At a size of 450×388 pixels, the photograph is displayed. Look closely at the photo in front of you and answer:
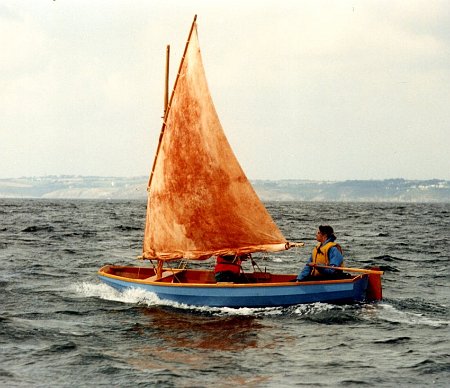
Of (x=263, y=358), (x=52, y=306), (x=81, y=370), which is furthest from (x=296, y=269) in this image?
(x=81, y=370)

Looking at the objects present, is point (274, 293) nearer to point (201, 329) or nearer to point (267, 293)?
point (267, 293)

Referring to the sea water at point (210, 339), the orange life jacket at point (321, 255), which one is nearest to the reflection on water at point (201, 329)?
the sea water at point (210, 339)

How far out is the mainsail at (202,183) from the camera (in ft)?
66.2

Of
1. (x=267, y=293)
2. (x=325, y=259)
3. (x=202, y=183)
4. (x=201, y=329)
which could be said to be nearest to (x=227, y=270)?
(x=267, y=293)

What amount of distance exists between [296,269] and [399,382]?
18.2m

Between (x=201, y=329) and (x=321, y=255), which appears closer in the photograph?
(x=201, y=329)

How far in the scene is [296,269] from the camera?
30.4 m

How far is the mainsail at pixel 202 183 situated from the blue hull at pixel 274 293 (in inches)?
64.6

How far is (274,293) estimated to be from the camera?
60.4 ft

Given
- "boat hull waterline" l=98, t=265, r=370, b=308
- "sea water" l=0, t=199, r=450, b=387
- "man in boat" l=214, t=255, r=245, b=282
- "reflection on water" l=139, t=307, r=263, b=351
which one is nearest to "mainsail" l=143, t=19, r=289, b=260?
"man in boat" l=214, t=255, r=245, b=282

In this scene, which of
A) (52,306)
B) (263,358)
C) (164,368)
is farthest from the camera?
(52,306)

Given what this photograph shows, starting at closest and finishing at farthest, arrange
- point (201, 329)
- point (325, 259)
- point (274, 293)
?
point (201, 329)
point (274, 293)
point (325, 259)

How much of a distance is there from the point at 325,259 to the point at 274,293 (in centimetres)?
185

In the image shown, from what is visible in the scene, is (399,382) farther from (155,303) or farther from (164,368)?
(155,303)
